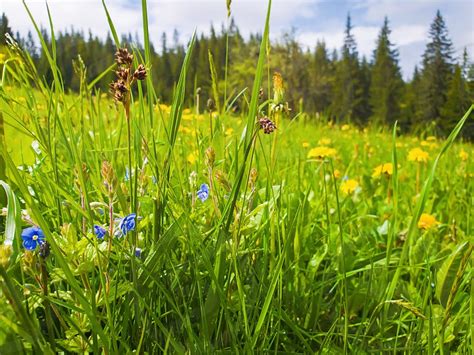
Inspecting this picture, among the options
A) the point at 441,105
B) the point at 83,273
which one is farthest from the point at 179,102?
the point at 441,105

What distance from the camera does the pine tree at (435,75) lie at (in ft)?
131

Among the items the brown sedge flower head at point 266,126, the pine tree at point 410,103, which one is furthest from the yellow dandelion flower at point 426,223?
the pine tree at point 410,103

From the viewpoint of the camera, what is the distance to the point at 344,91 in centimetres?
5612

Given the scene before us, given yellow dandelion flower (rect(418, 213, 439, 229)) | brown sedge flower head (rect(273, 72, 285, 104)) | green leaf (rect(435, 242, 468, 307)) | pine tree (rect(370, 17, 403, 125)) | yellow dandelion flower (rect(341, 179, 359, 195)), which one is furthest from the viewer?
pine tree (rect(370, 17, 403, 125))

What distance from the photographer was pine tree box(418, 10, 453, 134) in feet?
131

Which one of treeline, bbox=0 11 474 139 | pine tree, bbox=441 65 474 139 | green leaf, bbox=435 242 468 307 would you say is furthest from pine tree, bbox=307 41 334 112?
green leaf, bbox=435 242 468 307

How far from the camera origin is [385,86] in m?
56.5

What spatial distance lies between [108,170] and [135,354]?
0.29 meters

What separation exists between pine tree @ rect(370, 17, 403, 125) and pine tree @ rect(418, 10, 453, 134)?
688cm

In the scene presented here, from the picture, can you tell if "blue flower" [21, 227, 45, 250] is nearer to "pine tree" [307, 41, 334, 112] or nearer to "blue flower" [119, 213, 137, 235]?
"blue flower" [119, 213, 137, 235]

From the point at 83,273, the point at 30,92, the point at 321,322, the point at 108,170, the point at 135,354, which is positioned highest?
the point at 30,92

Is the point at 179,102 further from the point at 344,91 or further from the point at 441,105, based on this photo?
the point at 344,91

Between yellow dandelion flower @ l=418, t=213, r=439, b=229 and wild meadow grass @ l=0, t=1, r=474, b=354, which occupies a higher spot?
wild meadow grass @ l=0, t=1, r=474, b=354

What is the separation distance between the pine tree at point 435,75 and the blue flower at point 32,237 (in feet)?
131
